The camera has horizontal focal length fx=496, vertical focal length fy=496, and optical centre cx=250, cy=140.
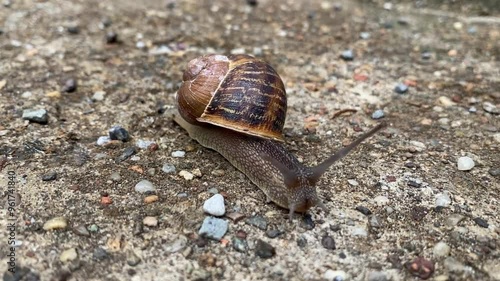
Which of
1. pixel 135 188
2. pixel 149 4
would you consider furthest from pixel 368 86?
pixel 149 4

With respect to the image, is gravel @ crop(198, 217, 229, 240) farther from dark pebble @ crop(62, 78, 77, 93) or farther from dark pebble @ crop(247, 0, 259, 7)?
dark pebble @ crop(247, 0, 259, 7)

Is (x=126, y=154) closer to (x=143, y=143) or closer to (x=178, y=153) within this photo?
(x=143, y=143)

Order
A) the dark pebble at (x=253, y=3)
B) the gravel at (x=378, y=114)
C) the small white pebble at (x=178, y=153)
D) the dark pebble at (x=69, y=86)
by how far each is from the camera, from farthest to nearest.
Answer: the dark pebble at (x=253, y=3) → the dark pebble at (x=69, y=86) → the gravel at (x=378, y=114) → the small white pebble at (x=178, y=153)

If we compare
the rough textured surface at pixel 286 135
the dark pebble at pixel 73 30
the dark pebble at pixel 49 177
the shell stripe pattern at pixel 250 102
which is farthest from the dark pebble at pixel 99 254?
the dark pebble at pixel 73 30

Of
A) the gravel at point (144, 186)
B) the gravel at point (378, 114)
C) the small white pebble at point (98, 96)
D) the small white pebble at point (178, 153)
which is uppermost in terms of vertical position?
the gravel at point (144, 186)

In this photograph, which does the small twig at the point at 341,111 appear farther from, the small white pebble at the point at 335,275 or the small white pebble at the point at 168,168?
the small white pebble at the point at 335,275

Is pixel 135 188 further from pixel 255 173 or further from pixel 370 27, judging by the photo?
pixel 370 27
